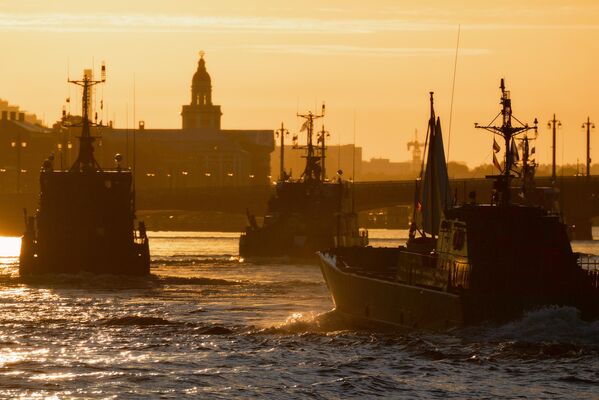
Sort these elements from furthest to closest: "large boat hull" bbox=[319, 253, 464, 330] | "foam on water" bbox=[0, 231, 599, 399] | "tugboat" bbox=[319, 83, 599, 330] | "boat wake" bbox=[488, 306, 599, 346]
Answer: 1. "large boat hull" bbox=[319, 253, 464, 330]
2. "tugboat" bbox=[319, 83, 599, 330]
3. "boat wake" bbox=[488, 306, 599, 346]
4. "foam on water" bbox=[0, 231, 599, 399]

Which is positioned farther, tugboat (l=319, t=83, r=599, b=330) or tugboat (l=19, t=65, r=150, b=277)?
tugboat (l=19, t=65, r=150, b=277)

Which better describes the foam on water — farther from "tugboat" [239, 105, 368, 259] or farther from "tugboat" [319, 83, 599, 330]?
"tugboat" [239, 105, 368, 259]

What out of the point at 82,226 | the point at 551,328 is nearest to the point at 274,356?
the point at 551,328

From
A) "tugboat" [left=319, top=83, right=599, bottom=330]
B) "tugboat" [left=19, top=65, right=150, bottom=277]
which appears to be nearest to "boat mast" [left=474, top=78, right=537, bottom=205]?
"tugboat" [left=319, top=83, right=599, bottom=330]

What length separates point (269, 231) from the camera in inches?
5640

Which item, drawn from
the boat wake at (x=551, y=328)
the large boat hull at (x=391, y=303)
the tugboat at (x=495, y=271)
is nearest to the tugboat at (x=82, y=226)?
the large boat hull at (x=391, y=303)

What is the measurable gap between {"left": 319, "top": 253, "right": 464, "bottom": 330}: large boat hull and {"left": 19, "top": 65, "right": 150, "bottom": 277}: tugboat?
99.8ft

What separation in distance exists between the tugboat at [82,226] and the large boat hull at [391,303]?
30.4 m

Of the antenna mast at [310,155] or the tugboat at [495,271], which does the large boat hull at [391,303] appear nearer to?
the tugboat at [495,271]

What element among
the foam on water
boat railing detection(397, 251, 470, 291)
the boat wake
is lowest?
the foam on water

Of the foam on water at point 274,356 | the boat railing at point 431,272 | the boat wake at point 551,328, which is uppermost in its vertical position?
the boat railing at point 431,272

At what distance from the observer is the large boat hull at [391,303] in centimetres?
6088

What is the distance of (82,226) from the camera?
104 meters

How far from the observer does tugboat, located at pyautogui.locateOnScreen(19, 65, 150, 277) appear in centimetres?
10412
